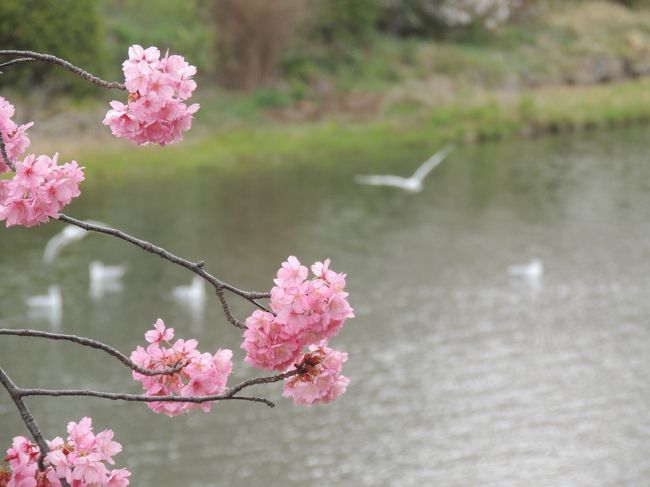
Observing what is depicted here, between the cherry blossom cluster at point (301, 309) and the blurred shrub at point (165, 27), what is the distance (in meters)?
22.4

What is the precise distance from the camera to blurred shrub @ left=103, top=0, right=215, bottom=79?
82.6ft

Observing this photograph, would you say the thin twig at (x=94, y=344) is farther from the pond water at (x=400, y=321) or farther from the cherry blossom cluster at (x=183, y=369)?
the pond water at (x=400, y=321)

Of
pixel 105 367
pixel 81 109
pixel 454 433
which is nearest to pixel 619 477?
pixel 454 433

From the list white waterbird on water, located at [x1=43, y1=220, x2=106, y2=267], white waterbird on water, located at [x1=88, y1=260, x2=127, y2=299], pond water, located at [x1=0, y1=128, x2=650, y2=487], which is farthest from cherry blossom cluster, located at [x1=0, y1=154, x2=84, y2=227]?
white waterbird on water, located at [x1=43, y1=220, x2=106, y2=267]

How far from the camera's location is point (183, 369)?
7.04ft

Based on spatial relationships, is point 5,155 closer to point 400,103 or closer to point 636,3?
point 400,103

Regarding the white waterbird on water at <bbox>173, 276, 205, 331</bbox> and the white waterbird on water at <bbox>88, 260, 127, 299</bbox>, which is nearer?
the white waterbird on water at <bbox>173, 276, 205, 331</bbox>

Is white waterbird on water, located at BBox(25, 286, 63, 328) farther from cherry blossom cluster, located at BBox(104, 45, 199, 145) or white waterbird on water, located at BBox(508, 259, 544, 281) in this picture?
cherry blossom cluster, located at BBox(104, 45, 199, 145)

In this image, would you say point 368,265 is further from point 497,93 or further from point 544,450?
point 497,93

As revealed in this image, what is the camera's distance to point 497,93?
2650 cm

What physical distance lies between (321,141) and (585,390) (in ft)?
42.7

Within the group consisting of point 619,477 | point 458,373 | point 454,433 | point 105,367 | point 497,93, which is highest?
point 497,93

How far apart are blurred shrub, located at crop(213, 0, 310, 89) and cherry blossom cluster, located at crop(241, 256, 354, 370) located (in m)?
24.5

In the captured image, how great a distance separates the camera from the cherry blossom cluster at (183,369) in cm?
210
